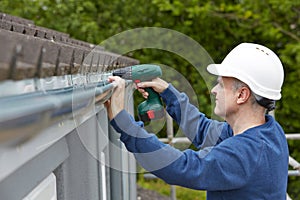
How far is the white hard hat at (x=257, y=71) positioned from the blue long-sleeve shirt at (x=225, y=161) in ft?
0.48

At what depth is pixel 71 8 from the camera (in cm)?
1212

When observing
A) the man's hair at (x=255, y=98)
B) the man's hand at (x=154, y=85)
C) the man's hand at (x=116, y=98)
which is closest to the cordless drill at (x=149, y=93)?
the man's hand at (x=154, y=85)

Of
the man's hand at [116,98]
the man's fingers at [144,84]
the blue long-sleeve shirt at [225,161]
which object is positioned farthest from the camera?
the man's fingers at [144,84]

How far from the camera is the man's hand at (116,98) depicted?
1850mm

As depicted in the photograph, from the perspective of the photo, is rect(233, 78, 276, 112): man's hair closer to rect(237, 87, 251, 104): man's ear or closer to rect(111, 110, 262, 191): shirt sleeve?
rect(237, 87, 251, 104): man's ear

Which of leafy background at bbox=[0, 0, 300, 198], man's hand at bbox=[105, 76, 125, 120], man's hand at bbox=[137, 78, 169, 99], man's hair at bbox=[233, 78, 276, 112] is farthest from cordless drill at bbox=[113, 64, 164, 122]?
leafy background at bbox=[0, 0, 300, 198]

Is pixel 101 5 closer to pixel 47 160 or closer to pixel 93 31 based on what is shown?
pixel 93 31

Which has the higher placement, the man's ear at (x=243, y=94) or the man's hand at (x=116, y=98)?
the man's hand at (x=116, y=98)

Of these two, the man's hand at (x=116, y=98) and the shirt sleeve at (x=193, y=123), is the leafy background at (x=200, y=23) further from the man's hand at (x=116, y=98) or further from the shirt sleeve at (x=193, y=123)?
the man's hand at (x=116, y=98)

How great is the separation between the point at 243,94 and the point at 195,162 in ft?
1.31

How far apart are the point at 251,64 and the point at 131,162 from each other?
2.67 m

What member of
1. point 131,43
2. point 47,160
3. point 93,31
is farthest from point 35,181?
point 93,31

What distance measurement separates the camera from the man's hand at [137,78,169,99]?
A: 2299mm

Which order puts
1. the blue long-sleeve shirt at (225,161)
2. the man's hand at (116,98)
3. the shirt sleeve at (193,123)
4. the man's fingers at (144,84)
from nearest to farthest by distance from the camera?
1. the man's hand at (116,98)
2. the blue long-sleeve shirt at (225,161)
3. the man's fingers at (144,84)
4. the shirt sleeve at (193,123)
